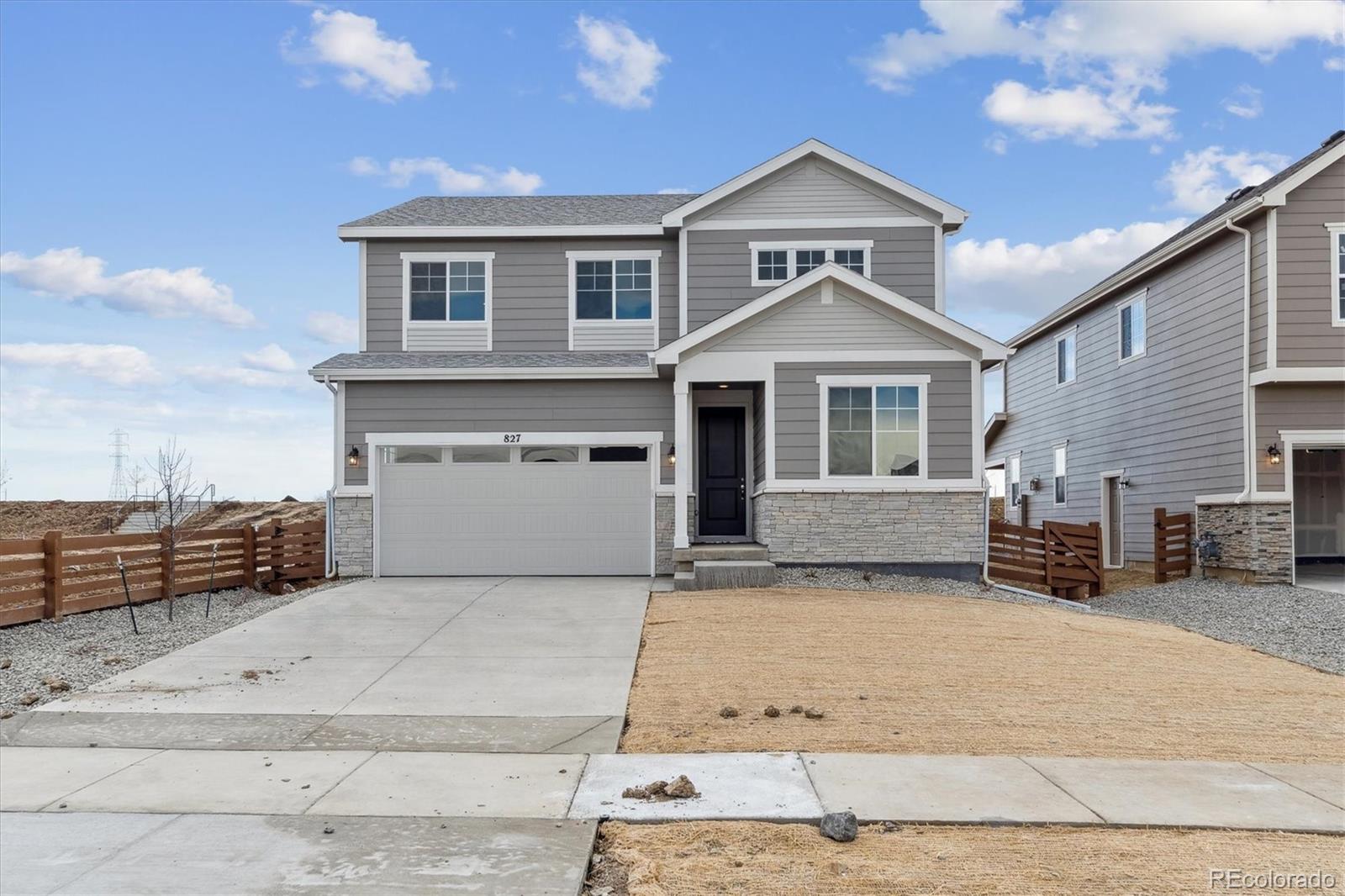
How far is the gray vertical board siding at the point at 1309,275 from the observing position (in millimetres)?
15375

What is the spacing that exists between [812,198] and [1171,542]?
8.97 m

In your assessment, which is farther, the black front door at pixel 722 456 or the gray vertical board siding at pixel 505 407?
the black front door at pixel 722 456

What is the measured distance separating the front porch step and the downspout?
8.17 m

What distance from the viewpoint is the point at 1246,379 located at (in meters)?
15.8

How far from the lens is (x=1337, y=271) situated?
1545cm

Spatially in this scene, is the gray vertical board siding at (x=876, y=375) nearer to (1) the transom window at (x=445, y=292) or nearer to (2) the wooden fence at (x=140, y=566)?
(1) the transom window at (x=445, y=292)

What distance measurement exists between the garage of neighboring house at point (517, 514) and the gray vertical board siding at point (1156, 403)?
9765mm

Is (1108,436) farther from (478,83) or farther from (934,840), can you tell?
(934,840)

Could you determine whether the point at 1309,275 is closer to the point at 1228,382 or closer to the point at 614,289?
the point at 1228,382

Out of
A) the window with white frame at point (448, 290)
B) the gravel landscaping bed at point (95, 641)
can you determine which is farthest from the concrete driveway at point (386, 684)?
the window with white frame at point (448, 290)

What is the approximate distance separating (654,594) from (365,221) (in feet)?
29.1

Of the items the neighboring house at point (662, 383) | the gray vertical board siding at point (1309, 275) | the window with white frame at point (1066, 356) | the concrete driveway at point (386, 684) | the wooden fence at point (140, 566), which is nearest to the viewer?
the concrete driveway at point (386, 684)

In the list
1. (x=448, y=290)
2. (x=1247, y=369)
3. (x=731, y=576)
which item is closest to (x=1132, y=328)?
(x=1247, y=369)

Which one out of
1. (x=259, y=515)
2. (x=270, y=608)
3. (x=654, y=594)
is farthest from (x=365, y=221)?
(x=259, y=515)
